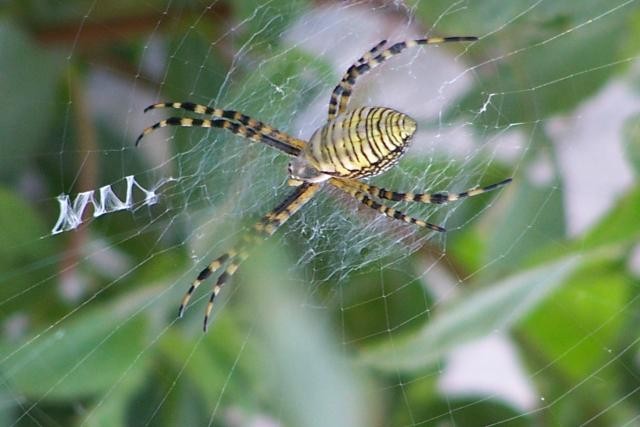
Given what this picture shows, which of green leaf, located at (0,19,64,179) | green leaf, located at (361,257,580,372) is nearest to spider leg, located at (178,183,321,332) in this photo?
Answer: green leaf, located at (361,257,580,372)

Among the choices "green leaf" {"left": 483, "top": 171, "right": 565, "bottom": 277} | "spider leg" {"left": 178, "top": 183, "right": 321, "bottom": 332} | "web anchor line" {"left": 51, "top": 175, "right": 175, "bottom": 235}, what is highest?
"web anchor line" {"left": 51, "top": 175, "right": 175, "bottom": 235}

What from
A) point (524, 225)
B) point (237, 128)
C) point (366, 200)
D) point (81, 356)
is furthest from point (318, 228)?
point (81, 356)

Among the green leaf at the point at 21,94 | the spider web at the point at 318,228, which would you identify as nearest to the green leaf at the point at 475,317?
the spider web at the point at 318,228

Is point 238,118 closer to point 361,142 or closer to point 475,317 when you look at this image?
point 361,142

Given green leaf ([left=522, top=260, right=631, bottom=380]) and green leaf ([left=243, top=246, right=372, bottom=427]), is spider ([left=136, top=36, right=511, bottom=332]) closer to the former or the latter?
green leaf ([left=243, top=246, right=372, bottom=427])

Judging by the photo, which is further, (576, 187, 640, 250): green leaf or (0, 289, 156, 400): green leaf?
(576, 187, 640, 250): green leaf
